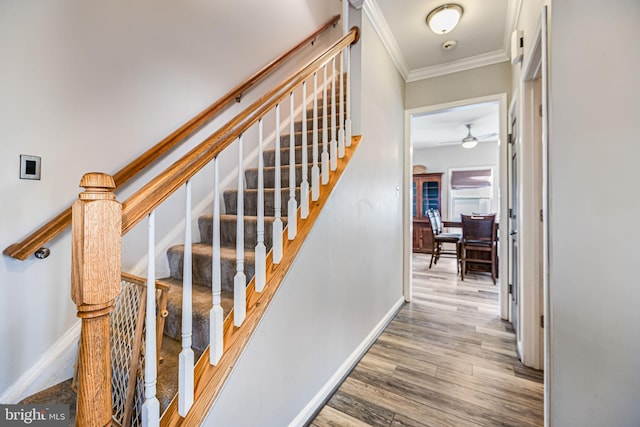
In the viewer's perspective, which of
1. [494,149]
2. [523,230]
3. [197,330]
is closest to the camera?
[197,330]

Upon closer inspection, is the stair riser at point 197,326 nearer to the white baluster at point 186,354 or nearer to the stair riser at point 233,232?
the white baluster at point 186,354

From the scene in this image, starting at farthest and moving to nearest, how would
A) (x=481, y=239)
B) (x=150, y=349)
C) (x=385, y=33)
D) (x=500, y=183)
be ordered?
(x=481, y=239)
(x=500, y=183)
(x=385, y=33)
(x=150, y=349)

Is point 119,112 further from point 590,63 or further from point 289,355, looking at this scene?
point 590,63

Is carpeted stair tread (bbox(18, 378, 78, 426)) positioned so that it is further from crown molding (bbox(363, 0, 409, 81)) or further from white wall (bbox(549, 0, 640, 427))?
crown molding (bbox(363, 0, 409, 81))

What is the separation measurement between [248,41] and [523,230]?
2620 millimetres

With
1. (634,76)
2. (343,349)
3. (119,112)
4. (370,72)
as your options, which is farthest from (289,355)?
(370,72)

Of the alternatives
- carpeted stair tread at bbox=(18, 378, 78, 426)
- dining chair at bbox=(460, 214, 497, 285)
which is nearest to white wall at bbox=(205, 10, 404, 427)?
carpeted stair tread at bbox=(18, 378, 78, 426)

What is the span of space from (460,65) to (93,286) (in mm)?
3347

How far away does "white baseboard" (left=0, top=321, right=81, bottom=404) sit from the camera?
128 centimetres

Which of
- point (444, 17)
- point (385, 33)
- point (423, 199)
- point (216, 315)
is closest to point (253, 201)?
point (216, 315)

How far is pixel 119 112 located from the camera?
160 cm

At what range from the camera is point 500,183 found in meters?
2.65

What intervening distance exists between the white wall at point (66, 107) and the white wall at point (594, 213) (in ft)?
6.88

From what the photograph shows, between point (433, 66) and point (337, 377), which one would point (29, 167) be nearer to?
point (337, 377)
